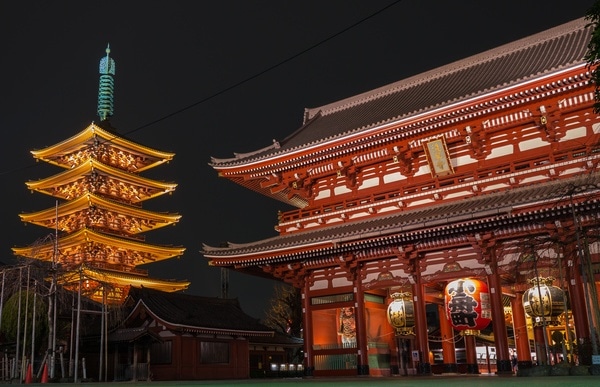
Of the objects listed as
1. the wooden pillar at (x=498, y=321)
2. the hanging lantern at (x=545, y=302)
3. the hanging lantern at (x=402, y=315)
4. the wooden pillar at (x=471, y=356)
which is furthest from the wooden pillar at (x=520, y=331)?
the hanging lantern at (x=402, y=315)

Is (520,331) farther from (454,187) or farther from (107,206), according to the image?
(107,206)

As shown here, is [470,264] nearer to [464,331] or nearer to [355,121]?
[464,331]

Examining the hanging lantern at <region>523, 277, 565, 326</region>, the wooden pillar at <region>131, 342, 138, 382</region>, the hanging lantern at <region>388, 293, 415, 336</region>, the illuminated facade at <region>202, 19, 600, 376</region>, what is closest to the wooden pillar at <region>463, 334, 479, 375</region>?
the illuminated facade at <region>202, 19, 600, 376</region>

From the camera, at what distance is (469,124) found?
20.8 meters

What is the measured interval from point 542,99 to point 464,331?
817cm

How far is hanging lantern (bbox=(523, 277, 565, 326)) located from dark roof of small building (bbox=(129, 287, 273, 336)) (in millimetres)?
17470

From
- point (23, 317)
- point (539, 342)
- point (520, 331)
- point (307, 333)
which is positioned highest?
point (23, 317)

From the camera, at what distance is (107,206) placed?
48.6 metres

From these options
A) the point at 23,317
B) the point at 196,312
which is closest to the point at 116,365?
the point at 196,312

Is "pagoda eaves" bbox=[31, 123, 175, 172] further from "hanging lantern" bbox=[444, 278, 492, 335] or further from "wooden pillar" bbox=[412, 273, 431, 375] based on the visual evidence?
"hanging lantern" bbox=[444, 278, 492, 335]

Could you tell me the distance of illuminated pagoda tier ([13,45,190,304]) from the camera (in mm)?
47469

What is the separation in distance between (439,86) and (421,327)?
11.5 metres

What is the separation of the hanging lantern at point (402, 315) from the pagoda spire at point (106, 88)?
4645 cm

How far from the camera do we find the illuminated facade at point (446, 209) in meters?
17.9
